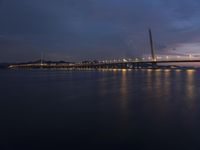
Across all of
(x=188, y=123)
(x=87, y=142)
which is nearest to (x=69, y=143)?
(x=87, y=142)

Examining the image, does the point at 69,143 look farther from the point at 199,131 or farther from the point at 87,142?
the point at 199,131

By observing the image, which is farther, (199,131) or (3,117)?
(3,117)

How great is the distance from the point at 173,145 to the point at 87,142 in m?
1.77

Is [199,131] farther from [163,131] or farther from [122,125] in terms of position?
[122,125]

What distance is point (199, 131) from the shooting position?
19.0 ft

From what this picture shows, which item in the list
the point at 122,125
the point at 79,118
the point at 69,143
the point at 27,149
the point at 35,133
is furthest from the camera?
the point at 79,118

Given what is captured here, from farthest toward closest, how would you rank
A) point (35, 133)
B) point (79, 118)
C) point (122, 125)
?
point (79, 118), point (122, 125), point (35, 133)

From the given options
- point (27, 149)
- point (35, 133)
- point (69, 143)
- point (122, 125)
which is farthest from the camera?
point (122, 125)

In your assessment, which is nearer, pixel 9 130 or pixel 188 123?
pixel 9 130

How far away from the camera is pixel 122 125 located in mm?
6336

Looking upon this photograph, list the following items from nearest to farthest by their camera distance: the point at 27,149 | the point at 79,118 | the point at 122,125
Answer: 1. the point at 27,149
2. the point at 122,125
3. the point at 79,118

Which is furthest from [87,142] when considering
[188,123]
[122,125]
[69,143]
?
[188,123]

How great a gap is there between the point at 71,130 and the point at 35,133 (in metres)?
0.85

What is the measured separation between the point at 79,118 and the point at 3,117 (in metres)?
2.36
